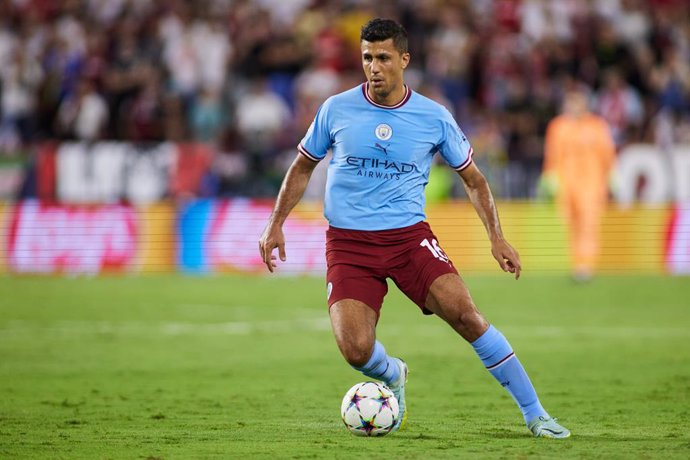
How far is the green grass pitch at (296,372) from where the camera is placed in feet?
24.7

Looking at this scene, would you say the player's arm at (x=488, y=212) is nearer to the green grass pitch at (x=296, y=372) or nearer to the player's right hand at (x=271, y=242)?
the green grass pitch at (x=296, y=372)

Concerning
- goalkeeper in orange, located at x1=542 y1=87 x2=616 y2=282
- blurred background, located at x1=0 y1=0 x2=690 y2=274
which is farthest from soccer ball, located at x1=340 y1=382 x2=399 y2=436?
blurred background, located at x1=0 y1=0 x2=690 y2=274

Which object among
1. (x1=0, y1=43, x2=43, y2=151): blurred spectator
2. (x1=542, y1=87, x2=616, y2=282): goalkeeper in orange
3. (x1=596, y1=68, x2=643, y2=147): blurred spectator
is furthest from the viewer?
(x1=0, y1=43, x2=43, y2=151): blurred spectator

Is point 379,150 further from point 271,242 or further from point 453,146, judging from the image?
point 271,242

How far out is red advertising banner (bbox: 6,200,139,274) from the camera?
21703 millimetres

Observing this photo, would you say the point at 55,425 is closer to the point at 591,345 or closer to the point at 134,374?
the point at 134,374

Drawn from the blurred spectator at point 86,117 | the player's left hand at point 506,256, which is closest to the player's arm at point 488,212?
the player's left hand at point 506,256

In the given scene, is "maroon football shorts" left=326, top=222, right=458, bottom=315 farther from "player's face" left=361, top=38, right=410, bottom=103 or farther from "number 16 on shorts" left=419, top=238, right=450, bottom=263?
"player's face" left=361, top=38, right=410, bottom=103

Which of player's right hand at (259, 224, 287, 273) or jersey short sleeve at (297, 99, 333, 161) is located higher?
jersey short sleeve at (297, 99, 333, 161)

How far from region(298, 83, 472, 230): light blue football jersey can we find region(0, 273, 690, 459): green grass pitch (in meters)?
1.43

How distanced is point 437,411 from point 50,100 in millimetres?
17044

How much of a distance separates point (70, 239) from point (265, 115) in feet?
14.3

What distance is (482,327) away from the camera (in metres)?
7.64

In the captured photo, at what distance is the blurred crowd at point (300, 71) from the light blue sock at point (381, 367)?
45.4 ft
